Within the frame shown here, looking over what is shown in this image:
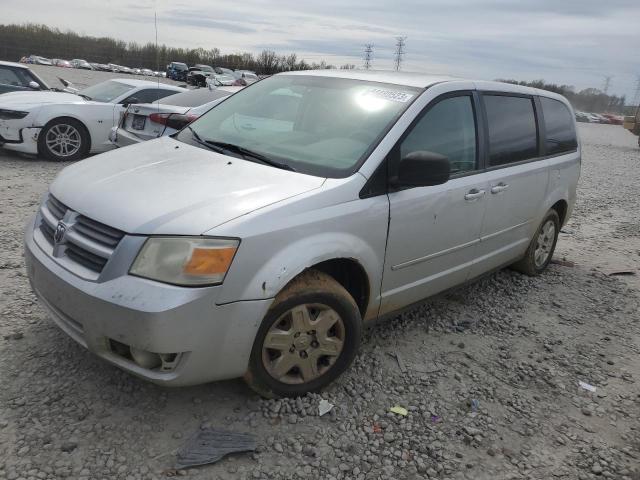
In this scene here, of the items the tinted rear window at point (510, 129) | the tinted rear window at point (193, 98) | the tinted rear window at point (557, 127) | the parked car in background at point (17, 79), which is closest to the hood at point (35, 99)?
the parked car in background at point (17, 79)

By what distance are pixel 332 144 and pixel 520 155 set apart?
1.94m

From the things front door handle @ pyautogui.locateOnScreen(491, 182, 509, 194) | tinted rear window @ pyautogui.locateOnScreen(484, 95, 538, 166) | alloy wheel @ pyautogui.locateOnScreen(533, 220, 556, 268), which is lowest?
alloy wheel @ pyautogui.locateOnScreen(533, 220, 556, 268)

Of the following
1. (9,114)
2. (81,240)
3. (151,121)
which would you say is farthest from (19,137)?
(81,240)

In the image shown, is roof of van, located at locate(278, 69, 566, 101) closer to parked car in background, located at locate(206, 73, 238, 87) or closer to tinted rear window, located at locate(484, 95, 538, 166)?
tinted rear window, located at locate(484, 95, 538, 166)

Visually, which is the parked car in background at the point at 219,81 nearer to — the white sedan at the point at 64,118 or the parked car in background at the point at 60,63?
the white sedan at the point at 64,118

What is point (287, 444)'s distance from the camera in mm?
2643

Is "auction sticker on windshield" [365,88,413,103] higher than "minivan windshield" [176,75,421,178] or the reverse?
higher

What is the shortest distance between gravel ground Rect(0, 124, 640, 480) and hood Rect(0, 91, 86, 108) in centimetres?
500

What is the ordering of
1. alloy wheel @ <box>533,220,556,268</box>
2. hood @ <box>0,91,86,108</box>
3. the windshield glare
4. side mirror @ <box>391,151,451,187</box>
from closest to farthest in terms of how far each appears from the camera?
1. side mirror @ <box>391,151,451,187</box>
2. alloy wheel @ <box>533,220,556,268</box>
3. hood @ <box>0,91,86,108</box>
4. the windshield glare

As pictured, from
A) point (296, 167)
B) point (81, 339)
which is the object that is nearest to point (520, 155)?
point (296, 167)

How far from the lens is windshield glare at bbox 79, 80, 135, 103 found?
9352mm

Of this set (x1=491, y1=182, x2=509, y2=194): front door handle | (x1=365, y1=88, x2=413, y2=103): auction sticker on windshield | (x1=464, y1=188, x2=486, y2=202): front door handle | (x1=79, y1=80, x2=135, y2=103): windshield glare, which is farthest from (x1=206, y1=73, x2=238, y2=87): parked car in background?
(x1=464, y1=188, x2=486, y2=202): front door handle

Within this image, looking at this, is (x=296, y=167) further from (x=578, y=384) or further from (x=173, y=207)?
(x=578, y=384)

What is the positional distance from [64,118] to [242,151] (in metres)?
6.47
